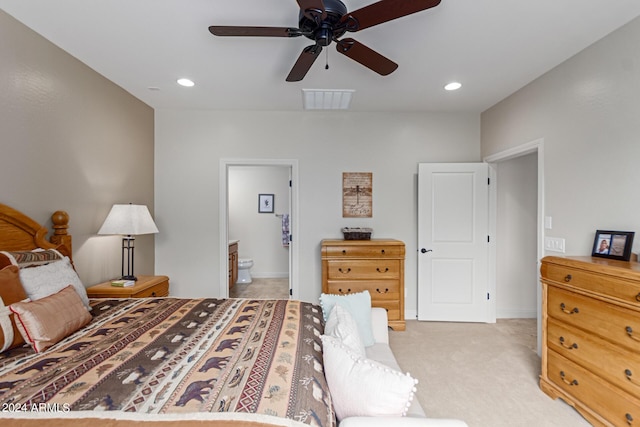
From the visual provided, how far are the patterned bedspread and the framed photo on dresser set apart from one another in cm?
204

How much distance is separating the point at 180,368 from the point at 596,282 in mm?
2331

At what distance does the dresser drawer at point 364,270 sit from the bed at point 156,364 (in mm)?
1355

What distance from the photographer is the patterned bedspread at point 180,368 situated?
3.20 feet

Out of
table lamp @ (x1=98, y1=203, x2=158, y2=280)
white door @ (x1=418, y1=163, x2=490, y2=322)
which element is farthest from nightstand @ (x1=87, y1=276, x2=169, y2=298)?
white door @ (x1=418, y1=163, x2=490, y2=322)

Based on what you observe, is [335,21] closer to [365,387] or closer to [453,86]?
[365,387]

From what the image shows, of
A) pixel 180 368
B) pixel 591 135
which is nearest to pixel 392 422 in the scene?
pixel 180 368

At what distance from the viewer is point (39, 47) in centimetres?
214

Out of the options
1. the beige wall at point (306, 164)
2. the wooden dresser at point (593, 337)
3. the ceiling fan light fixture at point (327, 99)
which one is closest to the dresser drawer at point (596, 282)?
the wooden dresser at point (593, 337)

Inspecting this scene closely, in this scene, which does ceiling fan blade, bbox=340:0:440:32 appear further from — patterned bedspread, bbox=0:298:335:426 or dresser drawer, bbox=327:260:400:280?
dresser drawer, bbox=327:260:400:280

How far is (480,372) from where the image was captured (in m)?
2.50

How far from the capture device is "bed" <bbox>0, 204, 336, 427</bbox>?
93 centimetres

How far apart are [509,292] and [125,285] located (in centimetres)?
437

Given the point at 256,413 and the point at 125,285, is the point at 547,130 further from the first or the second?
the point at 125,285

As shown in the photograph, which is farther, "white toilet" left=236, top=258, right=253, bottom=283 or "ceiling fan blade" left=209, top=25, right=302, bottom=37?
"white toilet" left=236, top=258, right=253, bottom=283
